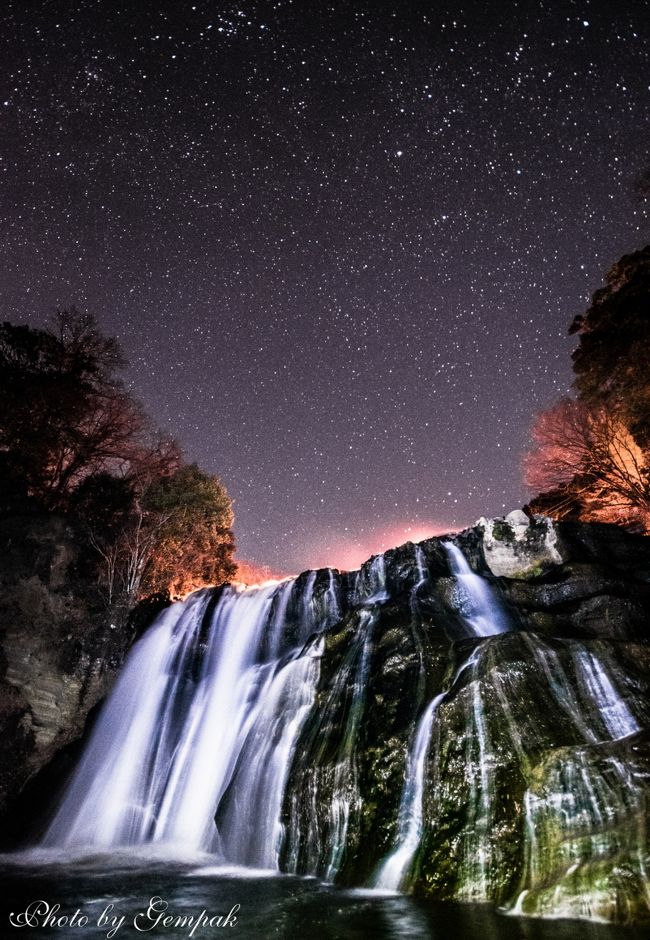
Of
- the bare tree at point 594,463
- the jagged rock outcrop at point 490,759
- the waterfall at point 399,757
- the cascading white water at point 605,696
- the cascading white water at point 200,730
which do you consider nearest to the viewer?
the jagged rock outcrop at point 490,759

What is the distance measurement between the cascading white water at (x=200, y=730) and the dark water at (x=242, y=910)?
106 cm

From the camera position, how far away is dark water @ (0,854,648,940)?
4.86 metres

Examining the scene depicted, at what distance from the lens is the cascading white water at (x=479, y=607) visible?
428 inches

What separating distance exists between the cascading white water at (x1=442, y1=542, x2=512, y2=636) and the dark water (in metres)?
5.43

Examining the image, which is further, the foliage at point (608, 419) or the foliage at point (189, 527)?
the foliage at point (189, 527)

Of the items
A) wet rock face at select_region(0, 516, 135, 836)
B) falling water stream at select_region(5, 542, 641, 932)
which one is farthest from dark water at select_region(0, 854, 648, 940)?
wet rock face at select_region(0, 516, 135, 836)

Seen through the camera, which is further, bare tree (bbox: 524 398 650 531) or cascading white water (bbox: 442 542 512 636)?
bare tree (bbox: 524 398 650 531)

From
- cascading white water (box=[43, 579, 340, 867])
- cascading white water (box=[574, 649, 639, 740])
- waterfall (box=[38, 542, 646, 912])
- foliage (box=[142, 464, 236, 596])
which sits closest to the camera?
waterfall (box=[38, 542, 646, 912])

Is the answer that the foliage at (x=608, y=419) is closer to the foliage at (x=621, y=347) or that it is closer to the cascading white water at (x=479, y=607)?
the foliage at (x=621, y=347)

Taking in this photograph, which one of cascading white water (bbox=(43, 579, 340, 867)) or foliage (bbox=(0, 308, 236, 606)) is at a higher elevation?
foliage (bbox=(0, 308, 236, 606))

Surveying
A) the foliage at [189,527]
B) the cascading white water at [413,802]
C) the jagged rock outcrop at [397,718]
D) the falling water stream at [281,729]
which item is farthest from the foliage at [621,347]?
the foliage at [189,527]

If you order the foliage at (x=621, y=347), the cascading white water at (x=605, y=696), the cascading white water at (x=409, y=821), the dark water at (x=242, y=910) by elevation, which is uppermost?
the foliage at (x=621, y=347)

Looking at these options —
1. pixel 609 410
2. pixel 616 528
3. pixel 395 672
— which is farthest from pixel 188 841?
pixel 609 410

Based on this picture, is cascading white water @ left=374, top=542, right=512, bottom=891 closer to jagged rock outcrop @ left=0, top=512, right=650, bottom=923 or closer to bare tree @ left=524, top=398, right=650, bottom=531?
jagged rock outcrop @ left=0, top=512, right=650, bottom=923
